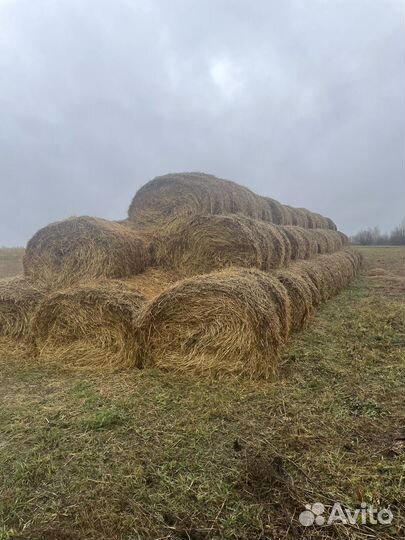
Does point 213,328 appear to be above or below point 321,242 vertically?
below

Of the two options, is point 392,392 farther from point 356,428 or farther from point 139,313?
point 139,313

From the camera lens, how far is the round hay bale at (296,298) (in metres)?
6.39

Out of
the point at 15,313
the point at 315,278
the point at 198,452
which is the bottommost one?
the point at 198,452

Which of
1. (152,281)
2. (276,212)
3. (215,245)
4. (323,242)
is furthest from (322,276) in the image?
(323,242)

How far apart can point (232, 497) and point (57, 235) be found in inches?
203

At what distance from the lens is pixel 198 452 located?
283 centimetres

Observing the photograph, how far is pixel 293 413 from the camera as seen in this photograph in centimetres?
342

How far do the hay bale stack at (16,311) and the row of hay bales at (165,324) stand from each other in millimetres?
14

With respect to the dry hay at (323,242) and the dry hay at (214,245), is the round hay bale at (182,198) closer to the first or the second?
the dry hay at (214,245)

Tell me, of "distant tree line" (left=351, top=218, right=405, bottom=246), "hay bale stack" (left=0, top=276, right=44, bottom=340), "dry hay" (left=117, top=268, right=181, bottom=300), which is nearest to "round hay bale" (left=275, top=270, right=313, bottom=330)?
"dry hay" (left=117, top=268, right=181, bottom=300)

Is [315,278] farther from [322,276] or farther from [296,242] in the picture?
[296,242]

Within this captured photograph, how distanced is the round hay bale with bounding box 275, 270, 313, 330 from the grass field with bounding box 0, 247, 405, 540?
1.64m

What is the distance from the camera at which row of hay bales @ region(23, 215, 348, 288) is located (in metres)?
6.24

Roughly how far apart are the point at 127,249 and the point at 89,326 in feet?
5.59
